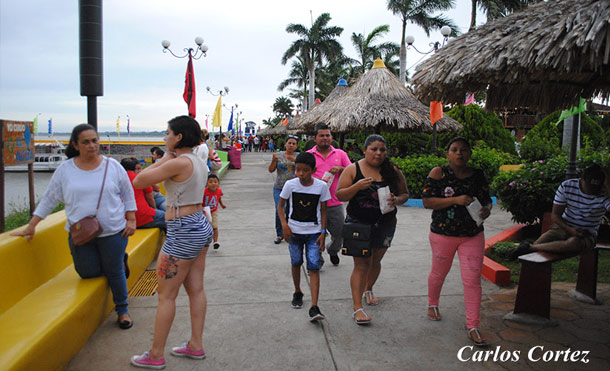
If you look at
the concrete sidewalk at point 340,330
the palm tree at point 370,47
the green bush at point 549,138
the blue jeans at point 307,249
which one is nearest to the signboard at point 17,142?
the concrete sidewalk at point 340,330

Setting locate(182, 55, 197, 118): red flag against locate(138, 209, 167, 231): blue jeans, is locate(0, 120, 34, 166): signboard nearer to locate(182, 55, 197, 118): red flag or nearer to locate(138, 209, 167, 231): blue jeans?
locate(138, 209, 167, 231): blue jeans

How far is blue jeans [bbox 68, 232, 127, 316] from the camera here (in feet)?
12.4

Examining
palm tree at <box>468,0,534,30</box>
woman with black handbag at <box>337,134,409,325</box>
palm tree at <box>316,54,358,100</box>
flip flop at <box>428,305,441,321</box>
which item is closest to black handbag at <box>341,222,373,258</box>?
woman with black handbag at <box>337,134,409,325</box>

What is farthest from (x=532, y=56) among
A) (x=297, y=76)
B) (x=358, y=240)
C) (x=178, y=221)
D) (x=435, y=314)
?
(x=297, y=76)

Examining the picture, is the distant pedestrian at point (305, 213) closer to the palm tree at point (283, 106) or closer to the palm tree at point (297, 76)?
the palm tree at point (297, 76)

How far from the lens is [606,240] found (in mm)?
4641

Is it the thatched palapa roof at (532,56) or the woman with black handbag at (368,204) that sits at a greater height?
the thatched palapa roof at (532,56)

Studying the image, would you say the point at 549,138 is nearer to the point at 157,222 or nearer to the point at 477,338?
the point at 157,222

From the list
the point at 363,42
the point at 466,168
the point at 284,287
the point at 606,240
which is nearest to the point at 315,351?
the point at 284,287

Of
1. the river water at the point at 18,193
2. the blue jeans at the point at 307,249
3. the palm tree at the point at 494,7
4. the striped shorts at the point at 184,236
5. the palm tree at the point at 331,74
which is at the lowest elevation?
the river water at the point at 18,193

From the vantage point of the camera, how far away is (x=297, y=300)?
4441 mm

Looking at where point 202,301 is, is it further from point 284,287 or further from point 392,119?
point 392,119

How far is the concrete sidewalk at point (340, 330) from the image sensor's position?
3.34 meters

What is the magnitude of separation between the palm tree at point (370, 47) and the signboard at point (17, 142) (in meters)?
33.2
